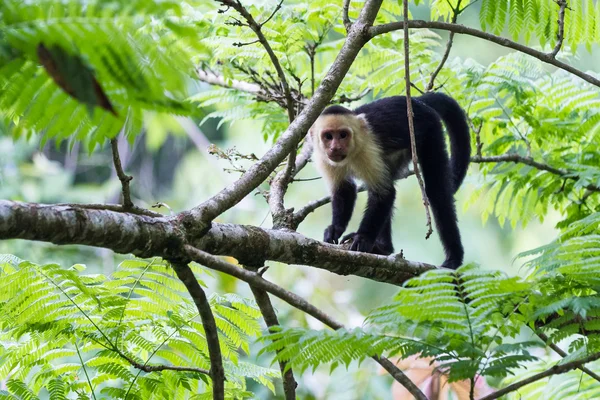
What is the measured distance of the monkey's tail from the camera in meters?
4.89

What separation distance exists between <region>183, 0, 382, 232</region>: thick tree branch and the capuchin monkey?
1538mm

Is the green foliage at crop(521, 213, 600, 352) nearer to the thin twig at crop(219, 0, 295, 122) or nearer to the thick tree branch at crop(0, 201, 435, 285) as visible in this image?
the thick tree branch at crop(0, 201, 435, 285)

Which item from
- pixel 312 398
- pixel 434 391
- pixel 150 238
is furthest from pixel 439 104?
pixel 312 398

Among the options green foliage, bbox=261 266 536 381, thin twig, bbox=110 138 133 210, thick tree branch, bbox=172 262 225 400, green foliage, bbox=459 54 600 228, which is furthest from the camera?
green foliage, bbox=459 54 600 228

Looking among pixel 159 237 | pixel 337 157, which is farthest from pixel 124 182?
pixel 337 157

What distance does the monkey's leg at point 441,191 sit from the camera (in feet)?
15.6

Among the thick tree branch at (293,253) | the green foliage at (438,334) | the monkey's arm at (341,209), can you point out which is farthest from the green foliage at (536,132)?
the green foliage at (438,334)

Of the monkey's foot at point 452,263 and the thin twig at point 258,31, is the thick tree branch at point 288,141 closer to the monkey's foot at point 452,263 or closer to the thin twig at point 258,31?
the thin twig at point 258,31

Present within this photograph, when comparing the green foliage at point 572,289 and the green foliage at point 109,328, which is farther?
the green foliage at point 109,328

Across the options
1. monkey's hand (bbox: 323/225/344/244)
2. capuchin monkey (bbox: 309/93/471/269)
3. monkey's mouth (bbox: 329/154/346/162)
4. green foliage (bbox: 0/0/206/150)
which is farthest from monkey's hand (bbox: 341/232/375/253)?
green foliage (bbox: 0/0/206/150)

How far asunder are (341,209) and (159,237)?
9.83 ft

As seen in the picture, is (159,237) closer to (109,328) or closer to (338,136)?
(109,328)

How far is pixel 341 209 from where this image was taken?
497 cm

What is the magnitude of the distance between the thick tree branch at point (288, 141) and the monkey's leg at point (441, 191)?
5.61ft
